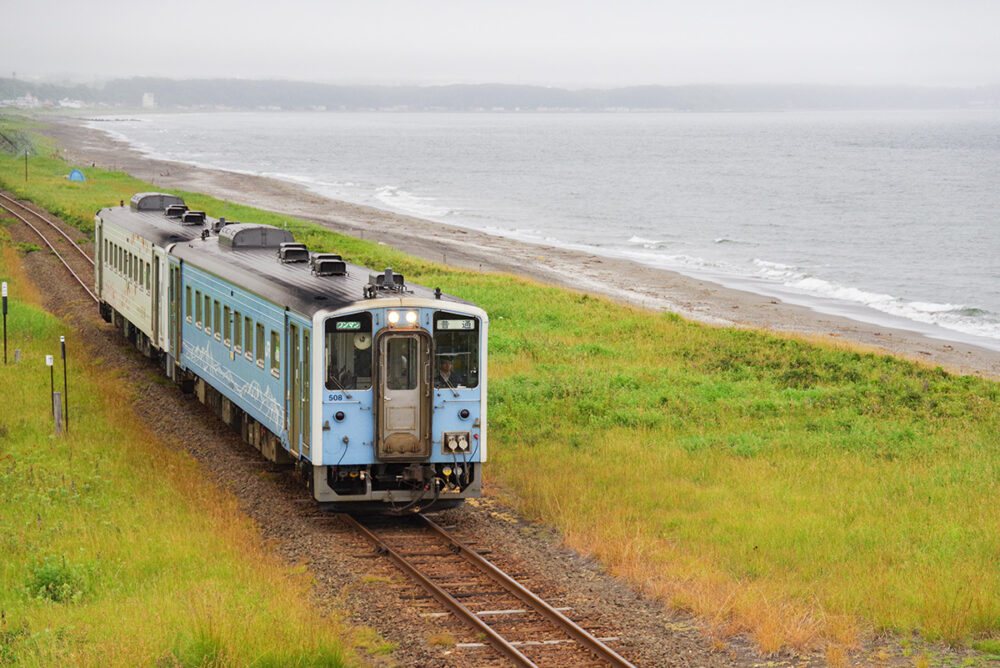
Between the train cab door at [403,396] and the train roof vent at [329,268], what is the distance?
2.86m

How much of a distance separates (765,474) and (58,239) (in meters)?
36.9

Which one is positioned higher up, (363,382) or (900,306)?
(363,382)

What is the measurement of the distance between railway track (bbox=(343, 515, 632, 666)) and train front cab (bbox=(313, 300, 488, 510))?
23.8 inches

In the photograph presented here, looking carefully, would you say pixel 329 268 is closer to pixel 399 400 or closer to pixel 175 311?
pixel 399 400

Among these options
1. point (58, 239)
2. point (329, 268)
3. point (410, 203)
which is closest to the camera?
point (329, 268)

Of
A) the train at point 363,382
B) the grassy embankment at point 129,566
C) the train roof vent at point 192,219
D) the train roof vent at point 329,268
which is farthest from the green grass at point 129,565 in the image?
the train roof vent at point 192,219

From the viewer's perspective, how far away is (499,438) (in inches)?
840

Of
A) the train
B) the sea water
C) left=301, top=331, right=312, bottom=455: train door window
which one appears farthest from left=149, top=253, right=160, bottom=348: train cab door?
the sea water

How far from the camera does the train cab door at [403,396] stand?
50.6 feet

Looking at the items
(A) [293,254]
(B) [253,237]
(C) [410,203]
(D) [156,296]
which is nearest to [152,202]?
(D) [156,296]

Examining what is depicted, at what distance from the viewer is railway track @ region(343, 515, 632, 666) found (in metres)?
11.8

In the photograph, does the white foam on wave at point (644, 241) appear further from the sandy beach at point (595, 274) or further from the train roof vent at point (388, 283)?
the train roof vent at point (388, 283)

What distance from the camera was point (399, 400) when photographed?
15500 millimetres

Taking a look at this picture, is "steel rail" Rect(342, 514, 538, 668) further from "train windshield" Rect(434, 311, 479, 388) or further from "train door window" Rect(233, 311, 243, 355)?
"train door window" Rect(233, 311, 243, 355)
